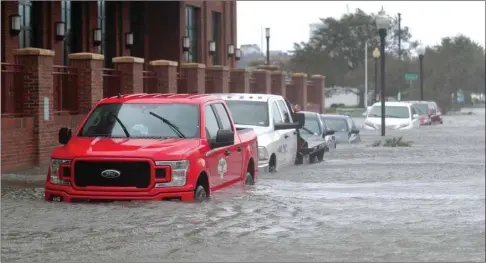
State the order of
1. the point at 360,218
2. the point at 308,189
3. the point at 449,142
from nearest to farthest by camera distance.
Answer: the point at 360,218 → the point at 308,189 → the point at 449,142

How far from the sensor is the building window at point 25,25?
26.7 m

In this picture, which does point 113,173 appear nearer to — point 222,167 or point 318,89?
point 222,167

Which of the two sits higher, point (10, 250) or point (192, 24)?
point (192, 24)

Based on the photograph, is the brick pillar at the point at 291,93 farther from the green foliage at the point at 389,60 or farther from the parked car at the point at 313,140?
the green foliage at the point at 389,60

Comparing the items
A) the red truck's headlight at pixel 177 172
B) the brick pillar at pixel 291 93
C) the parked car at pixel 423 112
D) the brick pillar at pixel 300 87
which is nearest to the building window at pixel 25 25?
the red truck's headlight at pixel 177 172

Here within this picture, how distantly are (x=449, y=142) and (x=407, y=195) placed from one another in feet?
61.3

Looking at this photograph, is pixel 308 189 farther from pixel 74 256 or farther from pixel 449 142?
pixel 449 142

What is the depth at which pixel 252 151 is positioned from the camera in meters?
15.1

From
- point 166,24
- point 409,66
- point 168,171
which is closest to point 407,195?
point 168,171

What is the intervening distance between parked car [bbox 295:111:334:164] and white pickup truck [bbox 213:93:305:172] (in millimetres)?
1076

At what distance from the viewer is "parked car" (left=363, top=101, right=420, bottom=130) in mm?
41969

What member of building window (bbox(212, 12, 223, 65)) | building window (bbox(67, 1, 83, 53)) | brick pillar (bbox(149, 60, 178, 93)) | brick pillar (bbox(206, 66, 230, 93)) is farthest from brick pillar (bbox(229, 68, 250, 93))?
brick pillar (bbox(149, 60, 178, 93))

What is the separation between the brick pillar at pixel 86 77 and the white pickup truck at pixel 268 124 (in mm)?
4025

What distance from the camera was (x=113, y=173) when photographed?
11773mm
